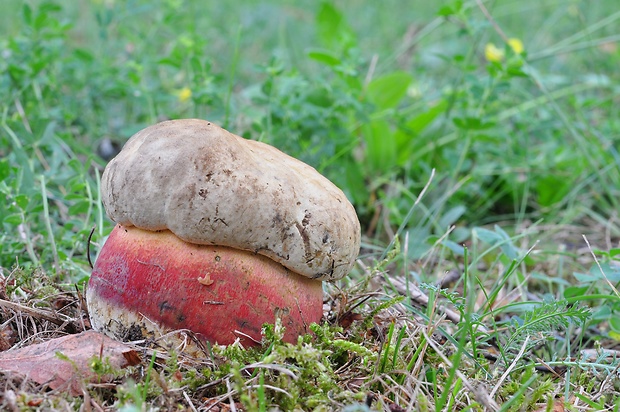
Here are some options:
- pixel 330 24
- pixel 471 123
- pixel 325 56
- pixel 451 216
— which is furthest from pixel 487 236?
pixel 330 24

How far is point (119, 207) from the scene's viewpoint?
1.42 m

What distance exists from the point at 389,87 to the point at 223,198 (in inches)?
81.4

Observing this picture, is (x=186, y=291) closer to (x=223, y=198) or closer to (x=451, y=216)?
(x=223, y=198)

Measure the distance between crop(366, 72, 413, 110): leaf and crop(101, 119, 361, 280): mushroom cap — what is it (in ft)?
6.02

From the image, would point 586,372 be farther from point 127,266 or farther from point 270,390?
point 127,266

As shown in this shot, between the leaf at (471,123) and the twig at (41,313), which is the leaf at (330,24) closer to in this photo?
the leaf at (471,123)

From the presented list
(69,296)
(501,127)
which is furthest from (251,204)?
(501,127)

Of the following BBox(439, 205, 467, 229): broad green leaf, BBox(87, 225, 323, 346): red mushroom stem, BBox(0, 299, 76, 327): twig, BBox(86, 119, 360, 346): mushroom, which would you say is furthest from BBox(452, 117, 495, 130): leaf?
BBox(0, 299, 76, 327): twig

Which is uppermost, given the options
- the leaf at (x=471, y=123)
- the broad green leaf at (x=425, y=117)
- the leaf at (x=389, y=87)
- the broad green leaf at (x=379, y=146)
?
the leaf at (x=389, y=87)

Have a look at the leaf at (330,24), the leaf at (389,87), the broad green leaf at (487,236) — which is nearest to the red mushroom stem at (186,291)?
the broad green leaf at (487,236)

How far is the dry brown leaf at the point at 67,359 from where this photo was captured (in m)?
1.26

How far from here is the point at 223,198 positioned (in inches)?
52.9

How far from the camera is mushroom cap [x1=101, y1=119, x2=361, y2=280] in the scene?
135 cm

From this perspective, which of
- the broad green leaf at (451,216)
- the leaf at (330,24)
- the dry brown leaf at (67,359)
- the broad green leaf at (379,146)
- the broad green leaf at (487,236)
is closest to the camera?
the dry brown leaf at (67,359)
